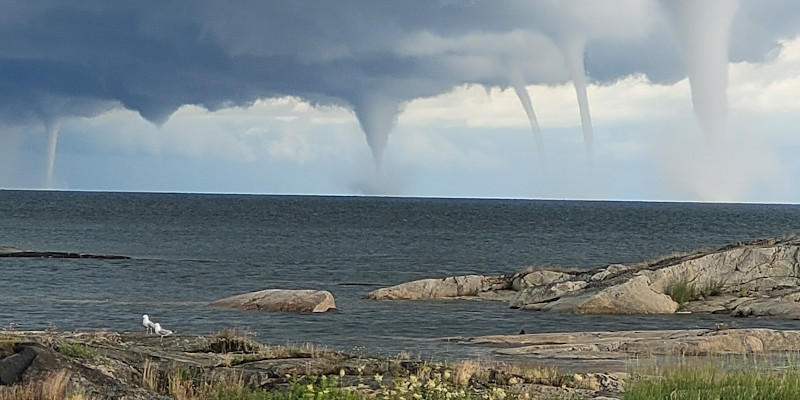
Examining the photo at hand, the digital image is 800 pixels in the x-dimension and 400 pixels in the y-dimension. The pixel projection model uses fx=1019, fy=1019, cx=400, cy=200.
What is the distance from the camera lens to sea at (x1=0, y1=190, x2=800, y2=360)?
3163 centimetres

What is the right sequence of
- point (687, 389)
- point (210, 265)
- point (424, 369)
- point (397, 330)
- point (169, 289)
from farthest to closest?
point (210, 265)
point (169, 289)
point (397, 330)
point (424, 369)
point (687, 389)

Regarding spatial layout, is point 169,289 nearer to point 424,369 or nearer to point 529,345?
point 529,345

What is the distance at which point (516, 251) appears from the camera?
83.8 m

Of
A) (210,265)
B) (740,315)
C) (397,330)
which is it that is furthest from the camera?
(210,265)

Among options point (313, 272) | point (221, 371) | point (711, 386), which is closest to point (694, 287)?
point (711, 386)

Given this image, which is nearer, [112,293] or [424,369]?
Result: [424,369]

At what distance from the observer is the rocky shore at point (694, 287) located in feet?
114

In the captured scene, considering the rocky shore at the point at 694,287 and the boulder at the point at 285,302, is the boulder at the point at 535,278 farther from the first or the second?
the boulder at the point at 285,302

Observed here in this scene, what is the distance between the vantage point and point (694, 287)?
36031mm

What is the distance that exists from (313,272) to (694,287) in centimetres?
2854

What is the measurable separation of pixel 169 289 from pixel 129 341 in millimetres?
28169

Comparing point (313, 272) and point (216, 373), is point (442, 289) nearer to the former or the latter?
point (313, 272)

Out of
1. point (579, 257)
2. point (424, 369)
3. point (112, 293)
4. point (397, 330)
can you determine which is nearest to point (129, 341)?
point (424, 369)

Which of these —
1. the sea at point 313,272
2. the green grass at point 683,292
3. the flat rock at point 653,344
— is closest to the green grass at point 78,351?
the sea at point 313,272
